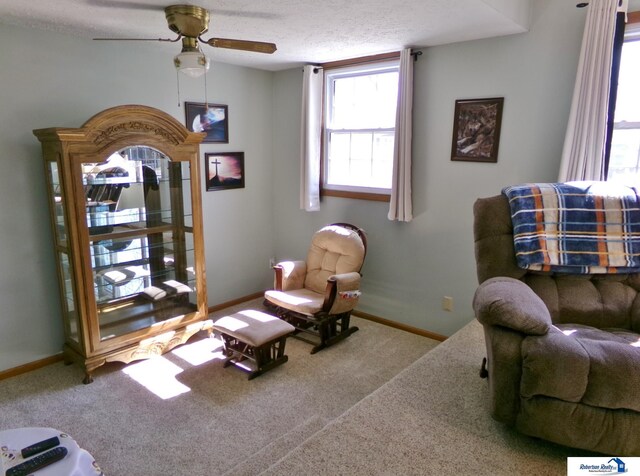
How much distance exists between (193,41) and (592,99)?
8.06 ft

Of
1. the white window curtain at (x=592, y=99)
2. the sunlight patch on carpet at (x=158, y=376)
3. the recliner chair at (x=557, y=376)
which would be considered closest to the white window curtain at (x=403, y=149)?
the white window curtain at (x=592, y=99)

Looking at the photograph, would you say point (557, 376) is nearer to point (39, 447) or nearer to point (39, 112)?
point (39, 447)

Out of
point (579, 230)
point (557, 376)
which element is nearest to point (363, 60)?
point (579, 230)

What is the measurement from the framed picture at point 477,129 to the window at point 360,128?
0.63 metres

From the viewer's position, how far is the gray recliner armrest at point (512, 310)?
5.49 ft

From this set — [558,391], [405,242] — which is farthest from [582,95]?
[558,391]

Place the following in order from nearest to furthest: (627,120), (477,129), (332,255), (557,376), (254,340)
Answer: (557,376), (627,120), (254,340), (477,129), (332,255)

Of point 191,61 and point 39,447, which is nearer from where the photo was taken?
point 39,447

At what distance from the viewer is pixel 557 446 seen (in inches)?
71.9

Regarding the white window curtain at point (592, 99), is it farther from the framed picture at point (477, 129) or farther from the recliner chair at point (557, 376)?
the recliner chair at point (557, 376)

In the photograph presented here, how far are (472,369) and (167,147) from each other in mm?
2647

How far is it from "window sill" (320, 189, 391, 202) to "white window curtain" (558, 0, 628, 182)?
4.81ft

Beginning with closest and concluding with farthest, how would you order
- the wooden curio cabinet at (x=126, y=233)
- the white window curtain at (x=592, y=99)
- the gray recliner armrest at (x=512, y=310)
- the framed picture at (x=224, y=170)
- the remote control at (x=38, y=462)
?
the remote control at (x=38, y=462) < the gray recliner armrest at (x=512, y=310) < the white window curtain at (x=592, y=99) < the wooden curio cabinet at (x=126, y=233) < the framed picture at (x=224, y=170)

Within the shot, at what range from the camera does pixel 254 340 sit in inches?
112
